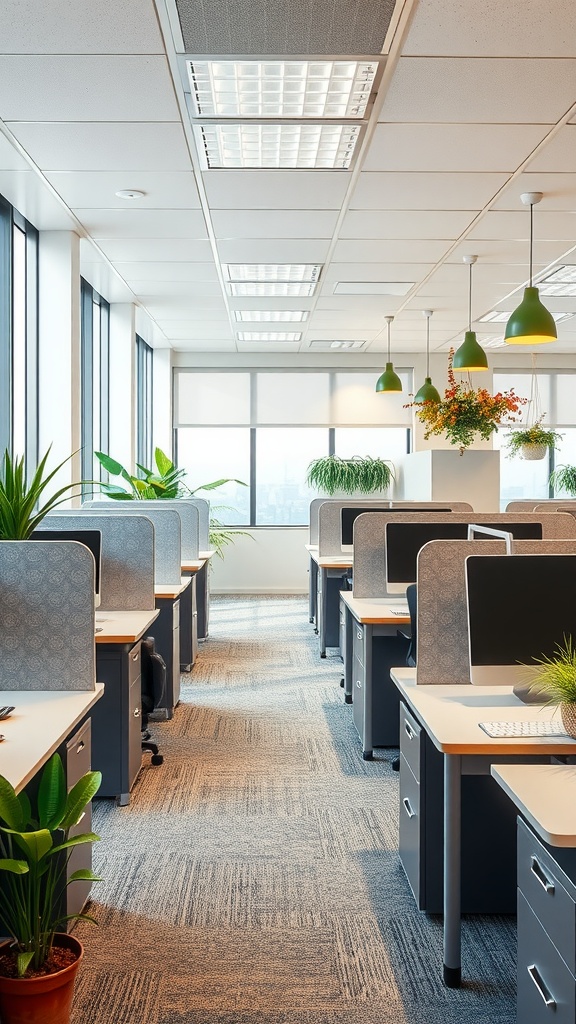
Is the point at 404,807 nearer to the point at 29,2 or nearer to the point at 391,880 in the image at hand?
the point at 391,880

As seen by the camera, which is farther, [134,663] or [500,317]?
[500,317]

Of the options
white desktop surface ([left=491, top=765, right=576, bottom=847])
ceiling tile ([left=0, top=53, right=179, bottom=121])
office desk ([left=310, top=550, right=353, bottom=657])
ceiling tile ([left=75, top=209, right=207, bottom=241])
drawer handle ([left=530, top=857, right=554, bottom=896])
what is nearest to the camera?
white desktop surface ([left=491, top=765, right=576, bottom=847])

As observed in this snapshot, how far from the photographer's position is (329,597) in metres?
5.38

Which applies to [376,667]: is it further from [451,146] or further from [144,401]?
[144,401]

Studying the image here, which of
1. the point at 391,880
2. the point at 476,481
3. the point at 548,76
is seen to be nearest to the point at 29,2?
the point at 548,76

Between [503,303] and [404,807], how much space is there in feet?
14.8

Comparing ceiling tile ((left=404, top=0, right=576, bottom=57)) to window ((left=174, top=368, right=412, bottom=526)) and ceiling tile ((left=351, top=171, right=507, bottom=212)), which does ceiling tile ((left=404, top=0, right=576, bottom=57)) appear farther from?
window ((left=174, top=368, right=412, bottom=526))

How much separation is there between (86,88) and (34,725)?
6.35ft

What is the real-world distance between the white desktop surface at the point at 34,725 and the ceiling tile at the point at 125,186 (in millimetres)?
2214

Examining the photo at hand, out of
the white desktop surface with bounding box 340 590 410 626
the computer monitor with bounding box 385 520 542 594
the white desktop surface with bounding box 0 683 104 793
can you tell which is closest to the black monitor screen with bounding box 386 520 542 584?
the computer monitor with bounding box 385 520 542 594

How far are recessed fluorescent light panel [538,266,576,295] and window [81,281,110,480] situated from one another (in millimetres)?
2896

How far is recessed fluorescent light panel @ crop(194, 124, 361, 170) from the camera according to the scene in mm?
3102

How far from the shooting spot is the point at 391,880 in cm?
244

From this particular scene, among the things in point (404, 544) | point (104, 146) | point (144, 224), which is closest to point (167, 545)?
point (404, 544)
